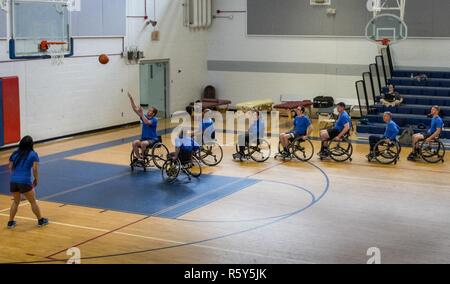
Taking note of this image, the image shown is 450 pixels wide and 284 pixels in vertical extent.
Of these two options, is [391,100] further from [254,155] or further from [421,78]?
[254,155]

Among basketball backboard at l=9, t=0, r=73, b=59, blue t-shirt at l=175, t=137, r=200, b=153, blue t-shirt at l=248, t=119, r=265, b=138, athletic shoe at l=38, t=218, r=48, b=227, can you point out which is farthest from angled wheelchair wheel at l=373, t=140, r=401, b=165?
basketball backboard at l=9, t=0, r=73, b=59

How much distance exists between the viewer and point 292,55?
24.2m

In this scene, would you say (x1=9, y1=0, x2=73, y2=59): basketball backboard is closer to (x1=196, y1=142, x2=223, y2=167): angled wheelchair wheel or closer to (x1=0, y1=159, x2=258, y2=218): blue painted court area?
(x1=0, y1=159, x2=258, y2=218): blue painted court area

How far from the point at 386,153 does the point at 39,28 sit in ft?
28.7

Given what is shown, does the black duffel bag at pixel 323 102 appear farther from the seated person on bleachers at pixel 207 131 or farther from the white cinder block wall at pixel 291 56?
the seated person on bleachers at pixel 207 131

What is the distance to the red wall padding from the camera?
16875mm

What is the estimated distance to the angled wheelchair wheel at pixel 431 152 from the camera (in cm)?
1602

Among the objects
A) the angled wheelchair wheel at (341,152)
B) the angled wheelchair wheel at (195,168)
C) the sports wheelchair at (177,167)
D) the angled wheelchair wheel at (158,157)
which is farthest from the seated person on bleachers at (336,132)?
the angled wheelchair wheel at (158,157)

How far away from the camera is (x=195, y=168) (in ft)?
49.0

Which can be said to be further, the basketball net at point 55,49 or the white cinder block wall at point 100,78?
the white cinder block wall at point 100,78

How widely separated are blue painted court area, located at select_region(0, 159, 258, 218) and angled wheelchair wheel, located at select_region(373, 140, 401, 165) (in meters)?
3.51

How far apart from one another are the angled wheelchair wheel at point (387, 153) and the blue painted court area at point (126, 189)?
11.5 ft

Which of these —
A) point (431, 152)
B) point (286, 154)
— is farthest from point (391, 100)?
point (286, 154)
